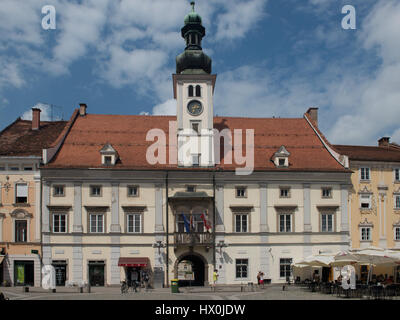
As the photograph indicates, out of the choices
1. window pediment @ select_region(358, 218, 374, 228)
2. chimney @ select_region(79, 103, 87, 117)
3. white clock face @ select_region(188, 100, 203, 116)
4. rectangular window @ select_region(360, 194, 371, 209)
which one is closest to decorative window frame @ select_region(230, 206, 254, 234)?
white clock face @ select_region(188, 100, 203, 116)

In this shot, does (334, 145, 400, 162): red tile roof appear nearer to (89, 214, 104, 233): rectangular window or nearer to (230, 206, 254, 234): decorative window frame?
(230, 206, 254, 234): decorative window frame

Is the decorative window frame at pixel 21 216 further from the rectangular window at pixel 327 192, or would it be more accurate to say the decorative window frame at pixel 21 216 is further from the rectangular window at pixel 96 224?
the rectangular window at pixel 327 192

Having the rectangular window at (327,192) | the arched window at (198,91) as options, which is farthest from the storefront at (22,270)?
the rectangular window at (327,192)

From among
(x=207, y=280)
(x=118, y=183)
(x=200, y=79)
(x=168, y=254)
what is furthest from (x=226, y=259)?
(x=200, y=79)

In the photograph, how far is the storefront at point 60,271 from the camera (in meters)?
39.8

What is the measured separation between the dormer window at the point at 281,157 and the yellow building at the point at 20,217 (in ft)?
68.3

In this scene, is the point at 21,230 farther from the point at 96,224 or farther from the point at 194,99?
the point at 194,99

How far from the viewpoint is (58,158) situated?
41375mm

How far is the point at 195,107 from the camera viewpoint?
44375mm

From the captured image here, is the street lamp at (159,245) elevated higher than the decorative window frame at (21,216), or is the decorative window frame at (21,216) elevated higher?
the decorative window frame at (21,216)

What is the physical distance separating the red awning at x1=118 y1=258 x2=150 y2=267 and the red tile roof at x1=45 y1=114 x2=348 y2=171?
25.5 ft

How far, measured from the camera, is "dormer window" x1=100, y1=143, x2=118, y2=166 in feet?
136

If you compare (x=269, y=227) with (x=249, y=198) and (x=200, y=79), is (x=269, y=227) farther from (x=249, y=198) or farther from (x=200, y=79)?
(x=200, y=79)

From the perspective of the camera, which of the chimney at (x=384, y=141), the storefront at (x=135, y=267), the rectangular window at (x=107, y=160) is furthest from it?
the chimney at (x=384, y=141)
